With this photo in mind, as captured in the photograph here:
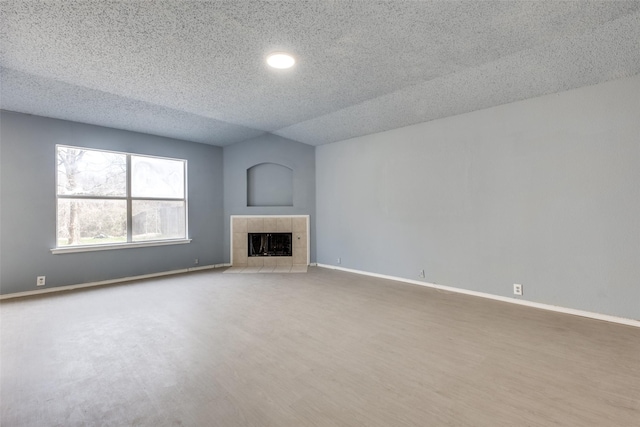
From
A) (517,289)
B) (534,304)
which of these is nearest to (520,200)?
(517,289)

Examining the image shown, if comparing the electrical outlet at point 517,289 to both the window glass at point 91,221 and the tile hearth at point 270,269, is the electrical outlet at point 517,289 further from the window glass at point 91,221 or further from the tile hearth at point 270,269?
the window glass at point 91,221

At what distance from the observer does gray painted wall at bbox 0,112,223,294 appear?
4.05 m

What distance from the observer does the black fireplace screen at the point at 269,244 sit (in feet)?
21.0

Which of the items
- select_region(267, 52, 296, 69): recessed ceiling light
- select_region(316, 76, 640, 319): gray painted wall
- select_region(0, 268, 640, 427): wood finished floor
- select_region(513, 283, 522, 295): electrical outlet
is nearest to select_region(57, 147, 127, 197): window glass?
select_region(0, 268, 640, 427): wood finished floor

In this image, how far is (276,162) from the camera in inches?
251

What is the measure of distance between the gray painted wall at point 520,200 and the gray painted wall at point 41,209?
4.10 meters

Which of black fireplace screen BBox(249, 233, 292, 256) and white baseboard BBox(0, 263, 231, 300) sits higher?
black fireplace screen BBox(249, 233, 292, 256)

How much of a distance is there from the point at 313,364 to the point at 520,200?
3.14 meters

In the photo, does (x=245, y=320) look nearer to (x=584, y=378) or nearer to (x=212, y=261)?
(x=584, y=378)

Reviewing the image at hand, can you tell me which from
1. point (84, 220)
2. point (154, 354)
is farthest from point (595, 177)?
point (84, 220)

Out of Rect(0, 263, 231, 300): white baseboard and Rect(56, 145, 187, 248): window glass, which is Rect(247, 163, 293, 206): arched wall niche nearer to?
Rect(56, 145, 187, 248): window glass

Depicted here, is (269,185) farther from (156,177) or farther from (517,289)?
(517,289)

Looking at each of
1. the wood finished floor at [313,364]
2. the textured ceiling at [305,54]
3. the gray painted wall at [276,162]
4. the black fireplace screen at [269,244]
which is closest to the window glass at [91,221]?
the wood finished floor at [313,364]

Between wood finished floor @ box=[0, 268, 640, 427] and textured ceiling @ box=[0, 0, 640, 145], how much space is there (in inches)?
102
